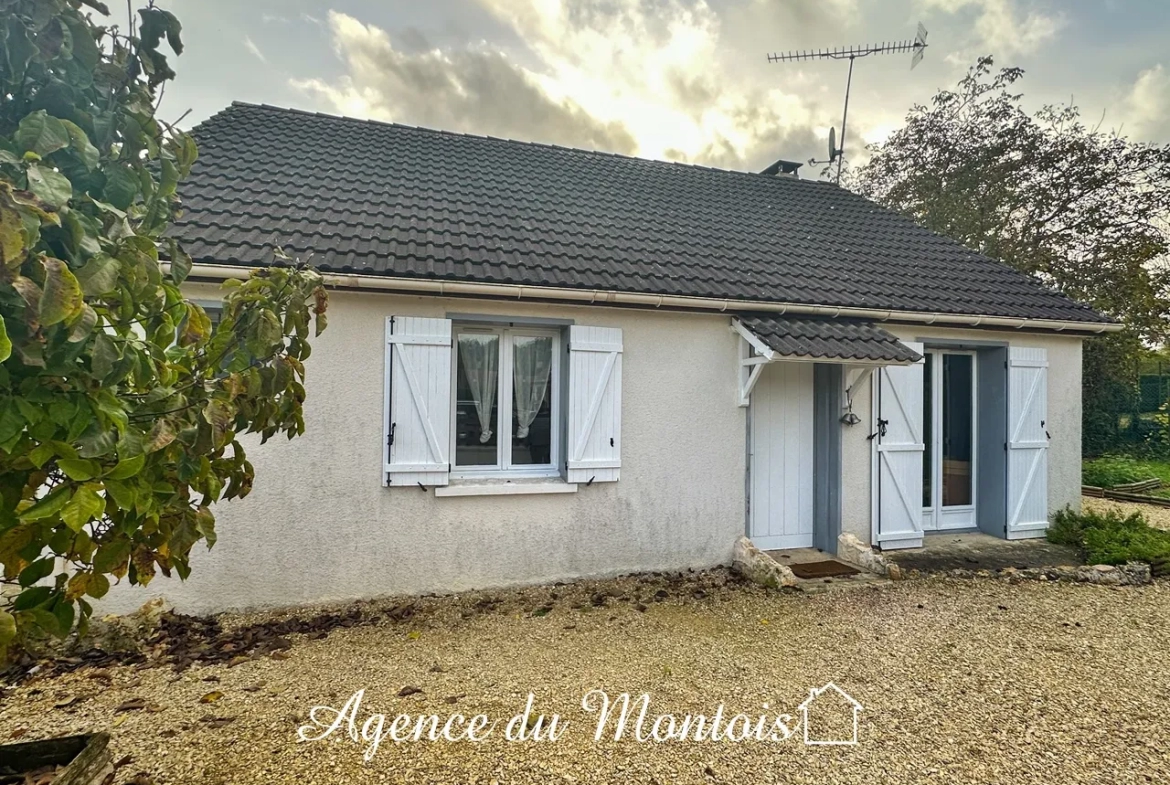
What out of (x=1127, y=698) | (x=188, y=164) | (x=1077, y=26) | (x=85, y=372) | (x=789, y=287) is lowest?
(x=1127, y=698)

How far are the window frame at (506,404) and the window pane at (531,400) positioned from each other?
1.4 inches

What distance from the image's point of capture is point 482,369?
611 cm

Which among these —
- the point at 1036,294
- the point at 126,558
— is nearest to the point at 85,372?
the point at 126,558

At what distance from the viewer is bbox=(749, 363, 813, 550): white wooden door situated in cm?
725

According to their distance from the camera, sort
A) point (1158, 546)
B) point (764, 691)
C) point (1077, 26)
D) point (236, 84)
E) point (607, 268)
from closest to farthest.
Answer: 1. point (764, 691)
2. point (607, 268)
3. point (1158, 546)
4. point (236, 84)
5. point (1077, 26)

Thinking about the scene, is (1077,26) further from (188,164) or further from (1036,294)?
(188,164)

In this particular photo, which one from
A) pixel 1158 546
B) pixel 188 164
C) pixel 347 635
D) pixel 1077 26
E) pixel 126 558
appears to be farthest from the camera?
pixel 1077 26

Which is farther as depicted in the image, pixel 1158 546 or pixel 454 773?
pixel 1158 546

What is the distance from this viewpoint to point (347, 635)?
16.0ft

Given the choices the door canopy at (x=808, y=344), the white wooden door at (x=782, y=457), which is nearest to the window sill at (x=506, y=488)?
the door canopy at (x=808, y=344)

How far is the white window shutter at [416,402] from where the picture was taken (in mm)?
5578

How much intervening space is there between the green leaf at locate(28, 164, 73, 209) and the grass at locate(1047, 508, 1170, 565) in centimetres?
973

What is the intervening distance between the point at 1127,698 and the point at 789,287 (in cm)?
484

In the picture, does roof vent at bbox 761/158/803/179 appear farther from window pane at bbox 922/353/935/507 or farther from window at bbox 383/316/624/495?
window at bbox 383/316/624/495
